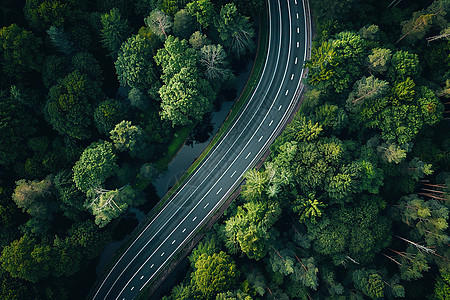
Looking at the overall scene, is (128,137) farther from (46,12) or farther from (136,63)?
(46,12)

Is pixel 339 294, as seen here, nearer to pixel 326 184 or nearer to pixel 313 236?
pixel 313 236

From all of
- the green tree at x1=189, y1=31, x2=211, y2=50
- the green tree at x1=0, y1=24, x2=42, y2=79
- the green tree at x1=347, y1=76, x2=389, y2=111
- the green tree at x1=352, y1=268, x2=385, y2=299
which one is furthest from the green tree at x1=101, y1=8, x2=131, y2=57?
the green tree at x1=352, y1=268, x2=385, y2=299

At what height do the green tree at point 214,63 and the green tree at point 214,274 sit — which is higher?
the green tree at point 214,63

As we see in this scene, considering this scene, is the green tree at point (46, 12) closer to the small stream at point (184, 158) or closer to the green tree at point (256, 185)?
the small stream at point (184, 158)

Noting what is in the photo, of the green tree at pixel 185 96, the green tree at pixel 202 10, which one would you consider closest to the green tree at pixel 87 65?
the green tree at pixel 185 96

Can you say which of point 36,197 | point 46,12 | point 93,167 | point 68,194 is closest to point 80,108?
point 93,167

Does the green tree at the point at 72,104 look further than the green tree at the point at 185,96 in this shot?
Yes

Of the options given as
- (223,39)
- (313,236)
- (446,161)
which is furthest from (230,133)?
(446,161)
